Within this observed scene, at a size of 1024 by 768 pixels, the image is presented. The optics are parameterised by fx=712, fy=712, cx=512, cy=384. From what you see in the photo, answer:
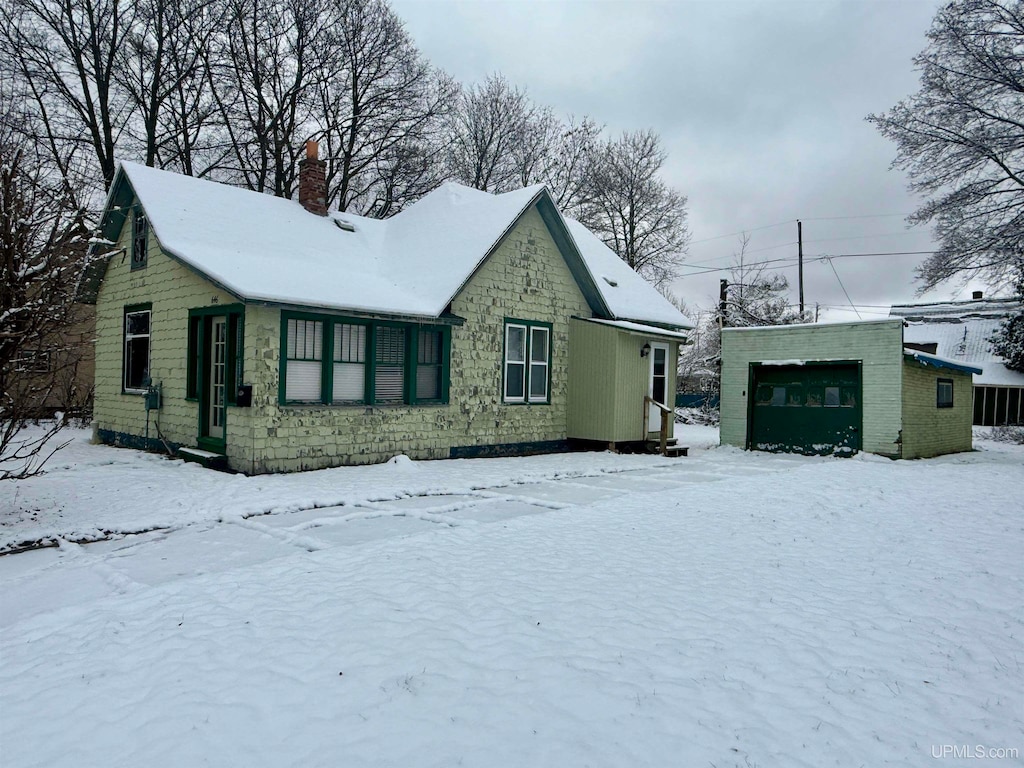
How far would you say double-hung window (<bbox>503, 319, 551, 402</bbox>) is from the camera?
50.4ft

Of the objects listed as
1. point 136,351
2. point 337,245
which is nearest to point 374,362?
point 337,245

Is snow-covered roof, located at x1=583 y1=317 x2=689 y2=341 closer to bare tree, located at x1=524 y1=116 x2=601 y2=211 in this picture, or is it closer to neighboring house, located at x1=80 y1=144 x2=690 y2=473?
neighboring house, located at x1=80 y1=144 x2=690 y2=473

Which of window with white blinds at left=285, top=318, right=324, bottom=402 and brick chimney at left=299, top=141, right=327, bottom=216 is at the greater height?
brick chimney at left=299, top=141, right=327, bottom=216

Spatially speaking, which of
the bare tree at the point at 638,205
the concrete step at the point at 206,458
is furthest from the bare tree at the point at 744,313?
the concrete step at the point at 206,458

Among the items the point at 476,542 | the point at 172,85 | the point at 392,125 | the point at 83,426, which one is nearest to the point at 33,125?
the point at 172,85

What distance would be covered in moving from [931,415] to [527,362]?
10.5 meters

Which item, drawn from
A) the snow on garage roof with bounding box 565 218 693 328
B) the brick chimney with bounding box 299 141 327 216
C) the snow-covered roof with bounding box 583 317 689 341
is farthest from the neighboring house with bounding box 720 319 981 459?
the brick chimney with bounding box 299 141 327 216

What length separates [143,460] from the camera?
1265 cm

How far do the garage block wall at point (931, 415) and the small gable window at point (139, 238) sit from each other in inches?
649

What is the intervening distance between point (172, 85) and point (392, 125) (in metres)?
7.18

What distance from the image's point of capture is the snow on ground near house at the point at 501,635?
3457 mm

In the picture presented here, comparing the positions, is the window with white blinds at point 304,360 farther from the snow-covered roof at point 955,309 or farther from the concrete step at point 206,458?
the snow-covered roof at point 955,309

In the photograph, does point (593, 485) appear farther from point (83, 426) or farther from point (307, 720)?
point (83, 426)

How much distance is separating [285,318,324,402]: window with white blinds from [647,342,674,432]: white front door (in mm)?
7897
